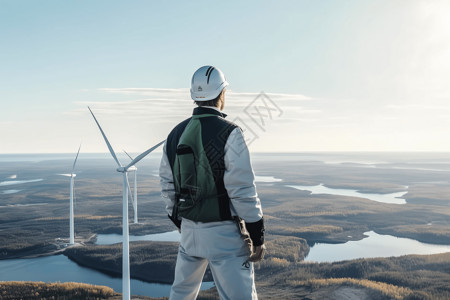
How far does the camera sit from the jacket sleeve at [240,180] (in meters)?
3.02

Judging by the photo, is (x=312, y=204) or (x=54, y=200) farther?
(x=54, y=200)

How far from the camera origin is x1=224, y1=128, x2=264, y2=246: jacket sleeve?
3016 millimetres

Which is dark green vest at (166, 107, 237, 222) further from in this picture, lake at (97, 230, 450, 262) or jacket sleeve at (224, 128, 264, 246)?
lake at (97, 230, 450, 262)

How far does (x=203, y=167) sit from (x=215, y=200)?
28cm

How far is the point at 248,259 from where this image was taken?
3.22 metres

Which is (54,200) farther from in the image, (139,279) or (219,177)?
(219,177)

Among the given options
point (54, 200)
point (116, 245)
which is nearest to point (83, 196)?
point (54, 200)

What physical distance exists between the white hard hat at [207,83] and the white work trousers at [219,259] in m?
1.09

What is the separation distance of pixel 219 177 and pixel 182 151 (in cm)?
40

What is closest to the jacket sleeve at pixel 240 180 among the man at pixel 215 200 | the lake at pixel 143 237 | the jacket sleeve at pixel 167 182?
the man at pixel 215 200

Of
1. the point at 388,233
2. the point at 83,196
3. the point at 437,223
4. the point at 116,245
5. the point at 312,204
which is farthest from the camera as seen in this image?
the point at 83,196

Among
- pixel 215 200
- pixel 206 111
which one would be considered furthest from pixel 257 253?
pixel 206 111

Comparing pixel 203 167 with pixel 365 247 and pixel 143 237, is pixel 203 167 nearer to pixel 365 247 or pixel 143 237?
pixel 365 247

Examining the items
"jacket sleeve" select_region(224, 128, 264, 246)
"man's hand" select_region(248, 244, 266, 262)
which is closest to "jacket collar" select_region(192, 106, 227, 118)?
"jacket sleeve" select_region(224, 128, 264, 246)
